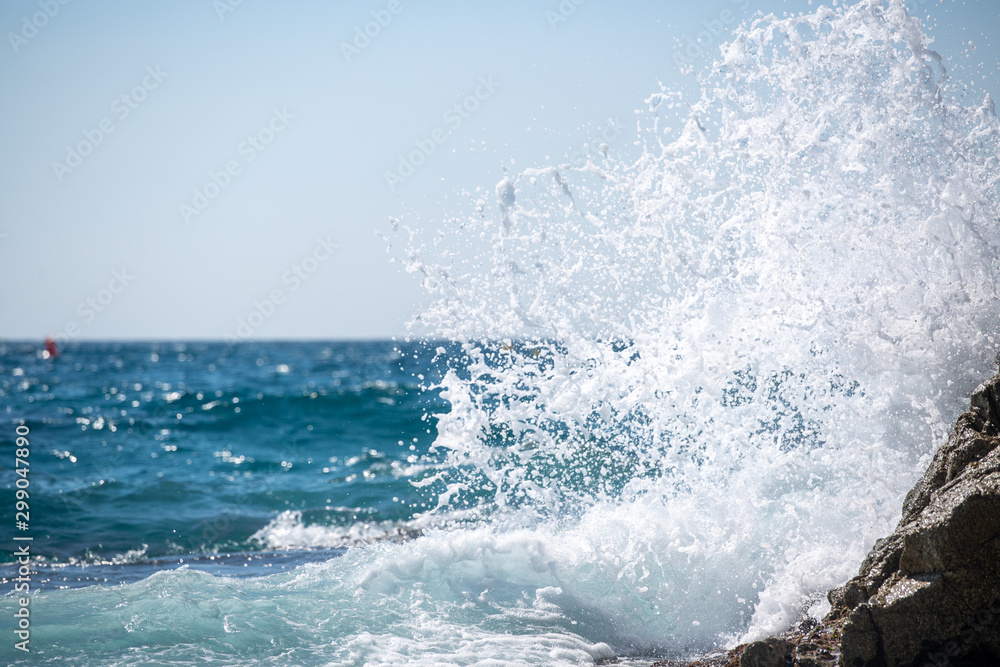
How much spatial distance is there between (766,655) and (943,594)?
842 millimetres

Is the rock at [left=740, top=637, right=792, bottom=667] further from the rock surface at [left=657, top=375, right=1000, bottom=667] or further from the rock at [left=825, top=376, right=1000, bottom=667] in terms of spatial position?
the rock at [left=825, top=376, right=1000, bottom=667]

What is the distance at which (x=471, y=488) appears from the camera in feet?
32.1

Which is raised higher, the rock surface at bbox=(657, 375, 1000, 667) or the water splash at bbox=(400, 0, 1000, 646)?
the water splash at bbox=(400, 0, 1000, 646)

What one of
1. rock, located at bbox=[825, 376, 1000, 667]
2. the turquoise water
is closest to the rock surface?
rock, located at bbox=[825, 376, 1000, 667]

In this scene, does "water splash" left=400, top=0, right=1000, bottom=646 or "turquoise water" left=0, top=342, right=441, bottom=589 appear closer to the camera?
"water splash" left=400, top=0, right=1000, bottom=646

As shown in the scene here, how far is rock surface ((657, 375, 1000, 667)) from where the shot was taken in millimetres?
3223

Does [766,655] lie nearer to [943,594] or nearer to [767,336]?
[943,594]

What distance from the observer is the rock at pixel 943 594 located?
10.6 ft

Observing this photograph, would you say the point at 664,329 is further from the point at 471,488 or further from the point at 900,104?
the point at 471,488

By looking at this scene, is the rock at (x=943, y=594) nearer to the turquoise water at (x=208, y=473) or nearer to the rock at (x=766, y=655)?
A: the rock at (x=766, y=655)

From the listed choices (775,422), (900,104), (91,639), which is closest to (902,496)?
(775,422)

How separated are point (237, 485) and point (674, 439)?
7205 mm

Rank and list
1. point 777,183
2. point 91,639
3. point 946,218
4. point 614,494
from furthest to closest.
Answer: point 614,494 < point 777,183 < point 946,218 < point 91,639

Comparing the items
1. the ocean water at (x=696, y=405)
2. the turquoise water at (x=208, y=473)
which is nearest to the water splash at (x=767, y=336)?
the ocean water at (x=696, y=405)
